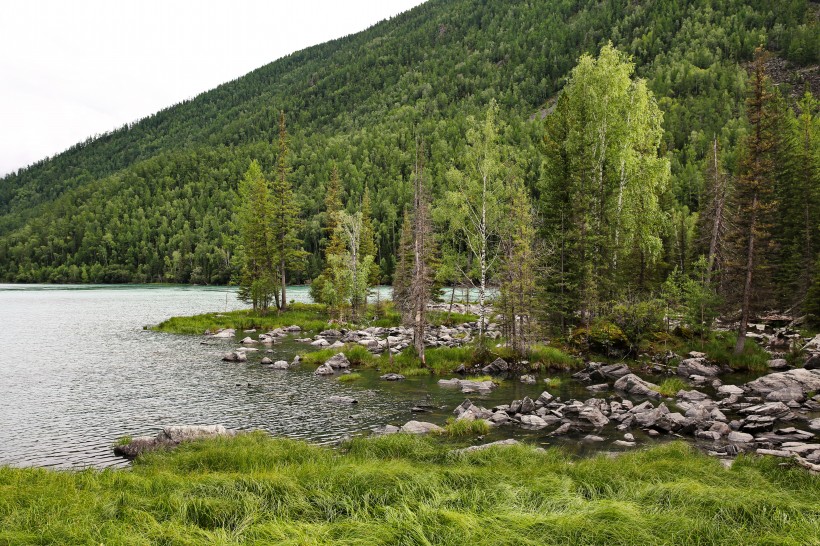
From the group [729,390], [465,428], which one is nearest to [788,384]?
[729,390]

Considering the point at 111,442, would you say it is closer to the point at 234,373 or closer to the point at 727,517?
the point at 234,373

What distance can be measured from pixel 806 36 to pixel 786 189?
157 m

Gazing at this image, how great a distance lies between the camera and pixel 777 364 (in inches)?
1025

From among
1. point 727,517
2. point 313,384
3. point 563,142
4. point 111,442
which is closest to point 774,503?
point 727,517

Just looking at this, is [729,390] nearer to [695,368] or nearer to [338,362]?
[695,368]

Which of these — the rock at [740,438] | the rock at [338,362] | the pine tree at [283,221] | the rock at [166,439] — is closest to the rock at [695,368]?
the rock at [740,438]

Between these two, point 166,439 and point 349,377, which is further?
point 349,377

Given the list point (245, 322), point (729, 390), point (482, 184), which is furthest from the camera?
point (245, 322)

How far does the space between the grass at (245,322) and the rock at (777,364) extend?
35.3 metres

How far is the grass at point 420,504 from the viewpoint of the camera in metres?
6.42

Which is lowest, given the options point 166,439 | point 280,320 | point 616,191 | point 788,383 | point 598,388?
point 598,388

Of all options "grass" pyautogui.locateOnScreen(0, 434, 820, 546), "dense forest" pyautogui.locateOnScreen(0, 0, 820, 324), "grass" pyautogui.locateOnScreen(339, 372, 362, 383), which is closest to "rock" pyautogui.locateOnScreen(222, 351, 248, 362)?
"grass" pyautogui.locateOnScreen(339, 372, 362, 383)

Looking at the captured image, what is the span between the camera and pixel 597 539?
20.9 ft

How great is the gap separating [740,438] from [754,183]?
57.4 feet
